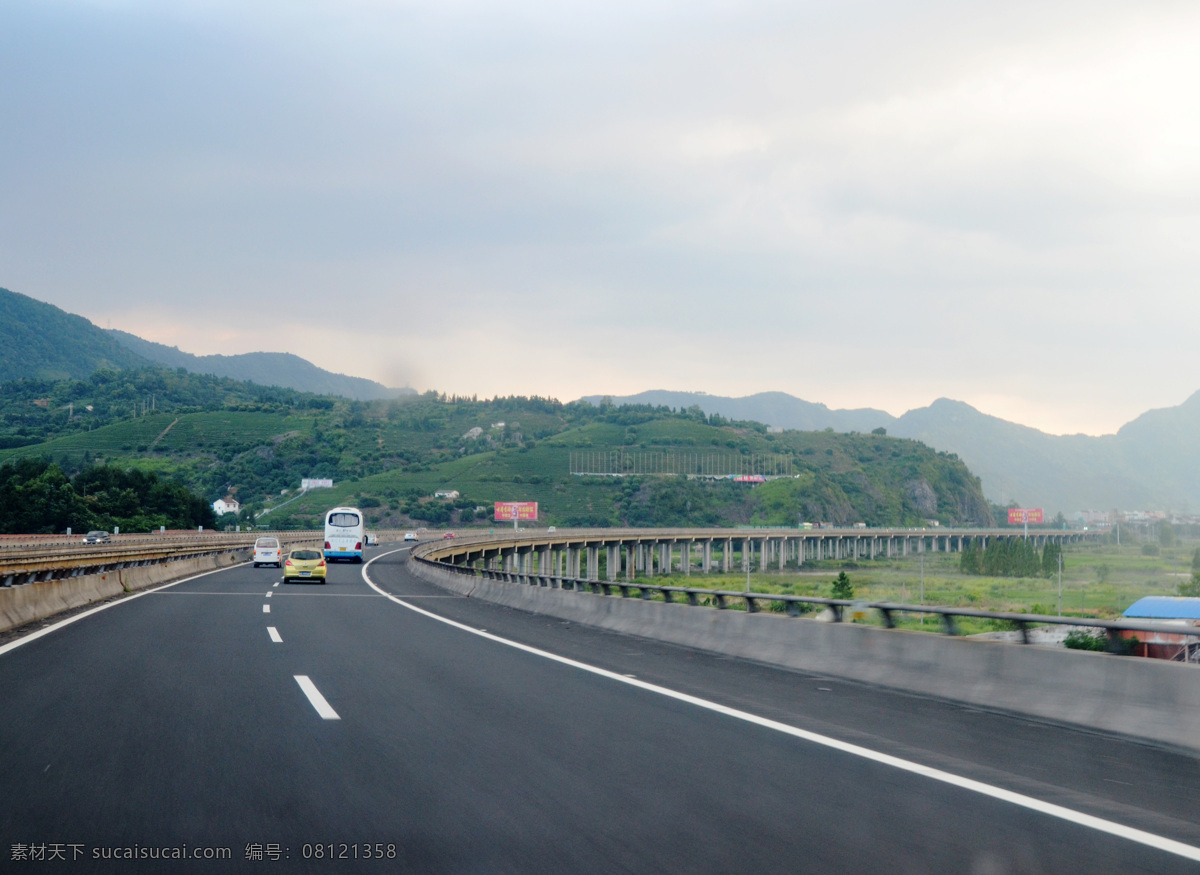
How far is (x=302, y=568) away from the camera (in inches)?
1558

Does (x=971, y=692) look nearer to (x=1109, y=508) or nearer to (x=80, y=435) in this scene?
(x=1109, y=508)

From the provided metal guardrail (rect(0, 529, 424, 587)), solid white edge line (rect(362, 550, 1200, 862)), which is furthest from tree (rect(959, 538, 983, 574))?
solid white edge line (rect(362, 550, 1200, 862))

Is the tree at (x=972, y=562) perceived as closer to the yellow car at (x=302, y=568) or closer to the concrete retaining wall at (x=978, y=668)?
the yellow car at (x=302, y=568)

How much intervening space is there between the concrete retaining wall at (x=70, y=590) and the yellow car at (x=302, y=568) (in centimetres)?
444

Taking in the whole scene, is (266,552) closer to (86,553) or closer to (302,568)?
(86,553)

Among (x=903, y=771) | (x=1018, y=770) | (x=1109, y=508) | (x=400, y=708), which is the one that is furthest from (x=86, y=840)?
(x=1109, y=508)

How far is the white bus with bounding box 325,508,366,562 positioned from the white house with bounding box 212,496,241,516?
108 meters

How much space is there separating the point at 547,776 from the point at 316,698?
4390 millimetres

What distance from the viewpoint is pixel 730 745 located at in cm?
852

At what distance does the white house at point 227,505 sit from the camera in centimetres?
16488

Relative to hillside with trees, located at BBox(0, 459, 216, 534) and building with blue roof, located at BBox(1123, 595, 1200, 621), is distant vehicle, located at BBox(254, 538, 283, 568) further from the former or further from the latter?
hillside with trees, located at BBox(0, 459, 216, 534)

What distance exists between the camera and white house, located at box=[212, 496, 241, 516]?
165 m

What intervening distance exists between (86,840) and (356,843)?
1515 millimetres

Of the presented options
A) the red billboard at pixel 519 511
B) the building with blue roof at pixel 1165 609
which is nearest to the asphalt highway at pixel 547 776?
the building with blue roof at pixel 1165 609
